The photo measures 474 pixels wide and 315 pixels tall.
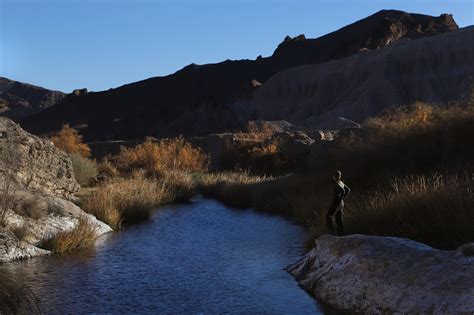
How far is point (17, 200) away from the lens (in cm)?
1845

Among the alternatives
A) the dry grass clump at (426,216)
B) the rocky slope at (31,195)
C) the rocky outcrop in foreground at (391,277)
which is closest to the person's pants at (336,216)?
the dry grass clump at (426,216)

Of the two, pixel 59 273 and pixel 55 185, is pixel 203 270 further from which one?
pixel 55 185

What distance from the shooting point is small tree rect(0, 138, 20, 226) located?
17234 millimetres

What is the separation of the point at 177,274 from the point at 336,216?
3774 mm

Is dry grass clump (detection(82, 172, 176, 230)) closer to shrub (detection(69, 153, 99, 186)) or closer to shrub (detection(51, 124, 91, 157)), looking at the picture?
shrub (detection(69, 153, 99, 186))

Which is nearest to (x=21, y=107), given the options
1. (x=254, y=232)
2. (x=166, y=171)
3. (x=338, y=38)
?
(x=338, y=38)

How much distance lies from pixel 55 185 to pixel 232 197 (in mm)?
9776

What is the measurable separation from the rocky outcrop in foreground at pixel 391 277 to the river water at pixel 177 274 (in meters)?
0.56

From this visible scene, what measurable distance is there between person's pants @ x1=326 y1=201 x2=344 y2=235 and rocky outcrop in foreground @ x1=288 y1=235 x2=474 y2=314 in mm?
1960

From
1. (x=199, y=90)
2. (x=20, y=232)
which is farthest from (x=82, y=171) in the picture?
(x=199, y=90)

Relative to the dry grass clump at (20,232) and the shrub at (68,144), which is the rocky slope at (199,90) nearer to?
the shrub at (68,144)

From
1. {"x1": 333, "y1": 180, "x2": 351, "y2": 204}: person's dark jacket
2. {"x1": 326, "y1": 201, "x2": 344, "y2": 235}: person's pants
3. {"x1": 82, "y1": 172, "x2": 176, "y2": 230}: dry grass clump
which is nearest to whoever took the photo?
{"x1": 333, "y1": 180, "x2": 351, "y2": 204}: person's dark jacket

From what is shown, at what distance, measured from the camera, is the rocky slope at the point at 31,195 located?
1675 cm

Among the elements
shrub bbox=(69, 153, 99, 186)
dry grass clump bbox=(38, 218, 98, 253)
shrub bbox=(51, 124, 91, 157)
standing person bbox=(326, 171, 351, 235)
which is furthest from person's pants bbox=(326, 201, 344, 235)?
shrub bbox=(51, 124, 91, 157)
